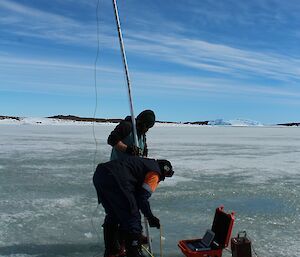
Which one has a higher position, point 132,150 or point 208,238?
point 132,150

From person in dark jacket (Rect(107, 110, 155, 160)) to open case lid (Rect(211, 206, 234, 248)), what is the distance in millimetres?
928

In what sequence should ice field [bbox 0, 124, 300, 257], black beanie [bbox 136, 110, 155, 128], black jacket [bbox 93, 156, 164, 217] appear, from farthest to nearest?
ice field [bbox 0, 124, 300, 257] < black beanie [bbox 136, 110, 155, 128] < black jacket [bbox 93, 156, 164, 217]

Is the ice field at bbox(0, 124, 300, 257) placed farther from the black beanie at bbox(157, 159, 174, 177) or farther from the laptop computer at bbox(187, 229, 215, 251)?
the black beanie at bbox(157, 159, 174, 177)

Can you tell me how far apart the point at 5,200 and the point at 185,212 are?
8.75 ft

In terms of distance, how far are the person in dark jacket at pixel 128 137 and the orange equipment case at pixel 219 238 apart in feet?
3.05

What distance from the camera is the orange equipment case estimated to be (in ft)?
12.2

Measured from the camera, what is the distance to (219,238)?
12.7 feet

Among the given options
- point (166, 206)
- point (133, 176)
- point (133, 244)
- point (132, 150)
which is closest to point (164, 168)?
point (133, 176)

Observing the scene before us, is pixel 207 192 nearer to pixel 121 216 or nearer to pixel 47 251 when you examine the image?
pixel 47 251

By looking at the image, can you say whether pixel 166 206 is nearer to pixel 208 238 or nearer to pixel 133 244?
pixel 208 238

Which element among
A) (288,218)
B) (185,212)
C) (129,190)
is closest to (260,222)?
(288,218)

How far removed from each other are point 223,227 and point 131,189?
1.00 meters

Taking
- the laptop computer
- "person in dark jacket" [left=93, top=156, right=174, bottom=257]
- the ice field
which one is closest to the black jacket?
"person in dark jacket" [left=93, top=156, right=174, bottom=257]

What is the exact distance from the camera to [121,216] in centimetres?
341
